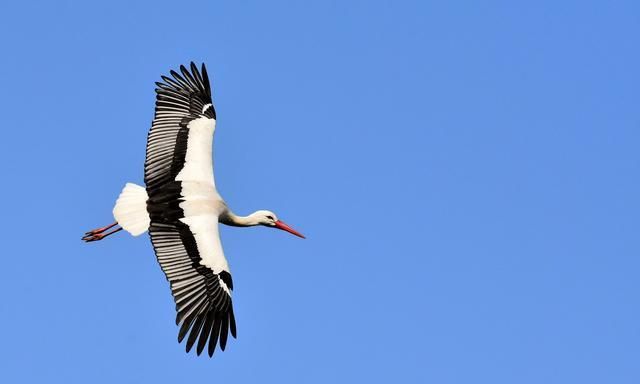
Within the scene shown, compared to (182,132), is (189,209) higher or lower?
lower

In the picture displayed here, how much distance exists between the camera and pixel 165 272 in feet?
66.1

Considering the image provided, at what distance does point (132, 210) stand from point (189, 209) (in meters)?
0.98

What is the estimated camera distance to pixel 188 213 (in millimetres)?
21078

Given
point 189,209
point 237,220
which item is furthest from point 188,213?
point 237,220

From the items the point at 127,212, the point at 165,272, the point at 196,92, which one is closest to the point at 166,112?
the point at 196,92

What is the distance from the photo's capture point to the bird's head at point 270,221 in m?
23.3

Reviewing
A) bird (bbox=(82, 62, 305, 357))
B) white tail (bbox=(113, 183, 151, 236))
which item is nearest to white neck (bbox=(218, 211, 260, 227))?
bird (bbox=(82, 62, 305, 357))

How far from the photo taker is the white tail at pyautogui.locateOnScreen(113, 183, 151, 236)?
2102 centimetres

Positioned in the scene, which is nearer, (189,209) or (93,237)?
(189,209)

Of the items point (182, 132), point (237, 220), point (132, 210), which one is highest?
point (182, 132)

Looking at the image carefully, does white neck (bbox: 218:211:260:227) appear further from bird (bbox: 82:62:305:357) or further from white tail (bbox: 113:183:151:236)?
white tail (bbox: 113:183:151:236)

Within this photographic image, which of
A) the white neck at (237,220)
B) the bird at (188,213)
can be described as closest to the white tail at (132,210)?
the bird at (188,213)

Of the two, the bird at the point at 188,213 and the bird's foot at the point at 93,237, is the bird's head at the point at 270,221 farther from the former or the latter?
the bird's foot at the point at 93,237

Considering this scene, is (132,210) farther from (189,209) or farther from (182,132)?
(182,132)
